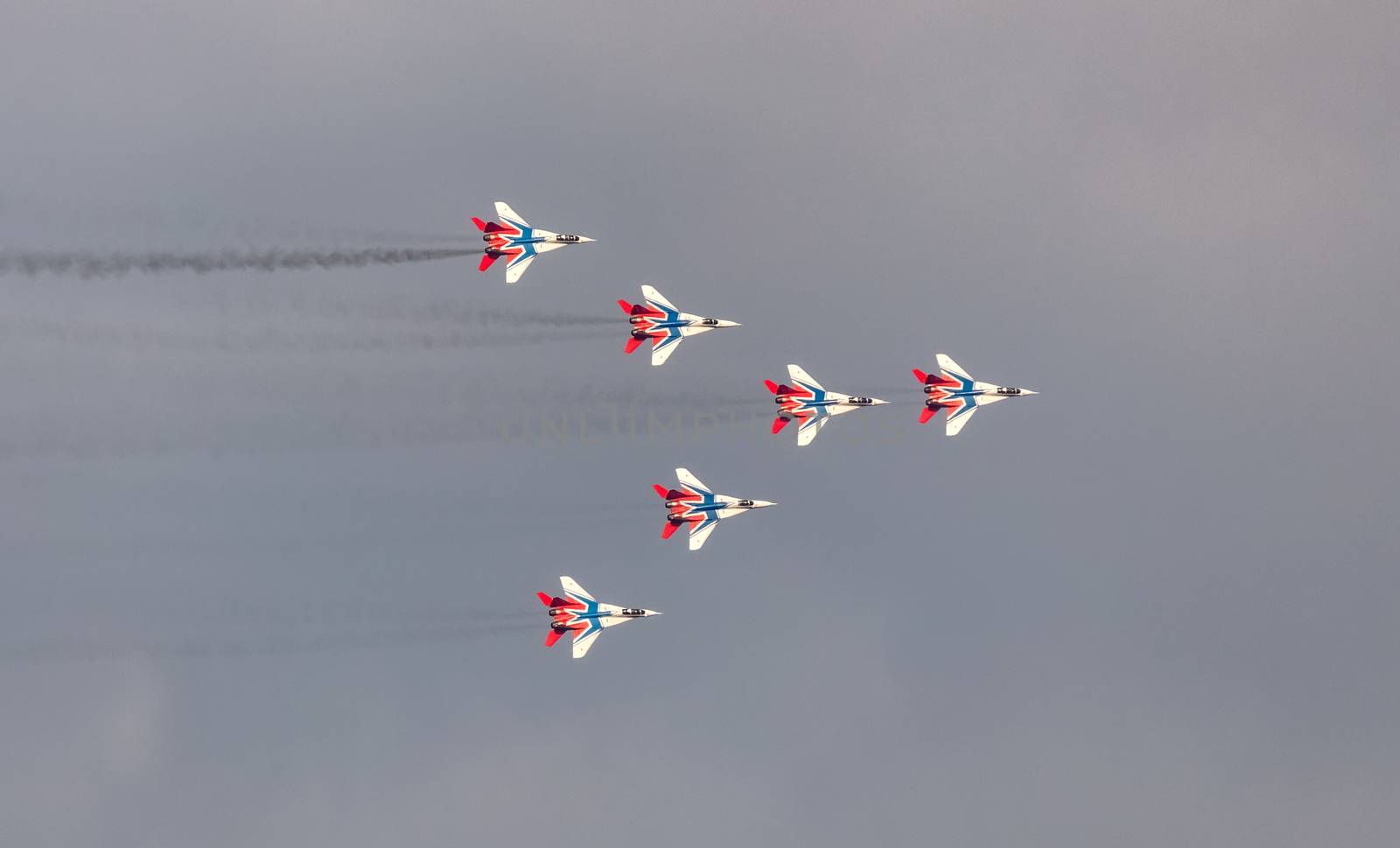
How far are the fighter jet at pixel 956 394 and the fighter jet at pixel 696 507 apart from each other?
13.6m

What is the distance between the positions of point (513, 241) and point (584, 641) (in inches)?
1081

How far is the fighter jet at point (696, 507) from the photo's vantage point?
141750mm

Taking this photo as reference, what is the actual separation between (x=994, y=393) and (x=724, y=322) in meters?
19.3

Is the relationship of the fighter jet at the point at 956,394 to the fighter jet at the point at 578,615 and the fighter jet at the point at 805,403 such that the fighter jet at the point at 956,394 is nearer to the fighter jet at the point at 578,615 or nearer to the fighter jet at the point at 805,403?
the fighter jet at the point at 805,403

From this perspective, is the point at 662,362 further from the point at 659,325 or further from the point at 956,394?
the point at 956,394

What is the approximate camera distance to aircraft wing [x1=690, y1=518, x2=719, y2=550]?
5664 inches

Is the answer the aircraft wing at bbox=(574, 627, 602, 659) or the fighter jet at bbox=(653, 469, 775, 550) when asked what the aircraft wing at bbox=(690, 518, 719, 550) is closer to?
the fighter jet at bbox=(653, 469, 775, 550)

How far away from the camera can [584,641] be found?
142625 mm

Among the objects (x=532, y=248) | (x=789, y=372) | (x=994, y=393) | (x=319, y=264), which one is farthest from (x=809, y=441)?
(x=319, y=264)

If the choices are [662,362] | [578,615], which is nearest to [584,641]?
[578,615]

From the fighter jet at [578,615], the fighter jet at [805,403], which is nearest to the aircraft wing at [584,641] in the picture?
the fighter jet at [578,615]

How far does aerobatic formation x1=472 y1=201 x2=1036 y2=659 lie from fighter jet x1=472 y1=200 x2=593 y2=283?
0.19 ft

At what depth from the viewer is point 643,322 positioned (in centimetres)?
13950

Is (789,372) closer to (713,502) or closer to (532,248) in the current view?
(713,502)
